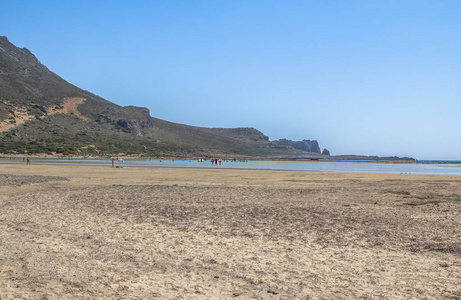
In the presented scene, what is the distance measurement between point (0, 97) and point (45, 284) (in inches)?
4580

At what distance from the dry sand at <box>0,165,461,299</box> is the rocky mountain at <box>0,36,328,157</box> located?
257ft

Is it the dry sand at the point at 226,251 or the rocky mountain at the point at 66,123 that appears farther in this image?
the rocky mountain at the point at 66,123

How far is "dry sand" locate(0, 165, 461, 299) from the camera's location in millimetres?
5805

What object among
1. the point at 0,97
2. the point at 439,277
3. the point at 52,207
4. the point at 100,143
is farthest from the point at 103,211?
the point at 0,97

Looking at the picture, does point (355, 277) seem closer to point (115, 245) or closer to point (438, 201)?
point (115, 245)

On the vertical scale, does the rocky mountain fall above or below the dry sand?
above

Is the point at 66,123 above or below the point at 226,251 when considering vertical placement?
above

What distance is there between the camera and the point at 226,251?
8031 mm

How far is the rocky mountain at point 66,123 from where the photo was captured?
90688mm

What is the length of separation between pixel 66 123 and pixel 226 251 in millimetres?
113347

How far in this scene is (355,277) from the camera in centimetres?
642

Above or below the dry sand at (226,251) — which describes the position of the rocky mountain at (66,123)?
above

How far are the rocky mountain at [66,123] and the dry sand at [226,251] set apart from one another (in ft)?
257

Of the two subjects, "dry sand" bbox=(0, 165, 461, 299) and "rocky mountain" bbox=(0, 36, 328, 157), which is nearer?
"dry sand" bbox=(0, 165, 461, 299)
